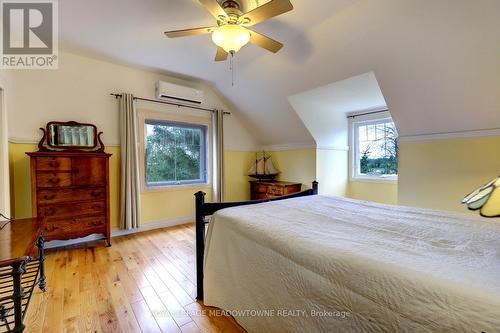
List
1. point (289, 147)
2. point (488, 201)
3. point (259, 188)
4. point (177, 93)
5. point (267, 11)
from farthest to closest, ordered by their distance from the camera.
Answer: point (259, 188) → point (289, 147) → point (177, 93) → point (267, 11) → point (488, 201)

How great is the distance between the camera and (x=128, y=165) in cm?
329

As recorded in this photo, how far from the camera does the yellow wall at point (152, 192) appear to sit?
8.85 feet

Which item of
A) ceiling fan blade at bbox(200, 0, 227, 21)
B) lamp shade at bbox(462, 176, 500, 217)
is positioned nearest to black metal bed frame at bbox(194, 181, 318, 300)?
ceiling fan blade at bbox(200, 0, 227, 21)

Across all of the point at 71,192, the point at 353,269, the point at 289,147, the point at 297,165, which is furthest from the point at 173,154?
the point at 353,269

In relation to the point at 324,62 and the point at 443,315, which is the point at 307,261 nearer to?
the point at 443,315

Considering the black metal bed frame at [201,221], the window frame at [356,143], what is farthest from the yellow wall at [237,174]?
the black metal bed frame at [201,221]

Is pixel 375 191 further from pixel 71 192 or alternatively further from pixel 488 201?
pixel 71 192

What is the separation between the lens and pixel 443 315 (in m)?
0.66

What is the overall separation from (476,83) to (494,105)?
31 cm

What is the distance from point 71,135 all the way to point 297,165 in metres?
3.48

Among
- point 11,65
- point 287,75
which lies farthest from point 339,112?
point 11,65

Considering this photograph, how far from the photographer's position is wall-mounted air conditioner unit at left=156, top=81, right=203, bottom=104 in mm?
3492

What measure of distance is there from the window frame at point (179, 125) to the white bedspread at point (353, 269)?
236 centimetres

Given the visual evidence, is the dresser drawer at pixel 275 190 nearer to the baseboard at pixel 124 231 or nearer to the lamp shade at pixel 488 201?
the baseboard at pixel 124 231
